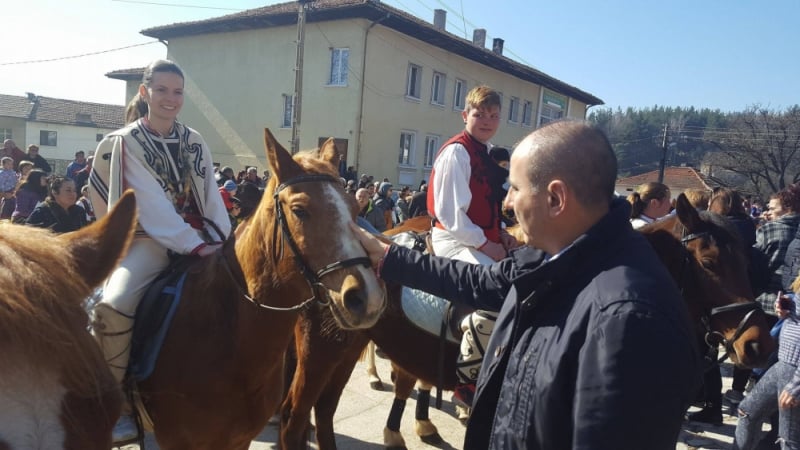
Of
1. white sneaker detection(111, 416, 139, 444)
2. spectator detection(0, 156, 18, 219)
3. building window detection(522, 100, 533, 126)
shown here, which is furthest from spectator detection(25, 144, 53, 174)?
building window detection(522, 100, 533, 126)

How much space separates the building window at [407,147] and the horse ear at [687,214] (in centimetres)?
2022

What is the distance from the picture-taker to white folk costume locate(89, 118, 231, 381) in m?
2.56

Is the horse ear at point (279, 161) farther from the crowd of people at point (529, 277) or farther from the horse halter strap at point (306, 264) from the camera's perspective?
the crowd of people at point (529, 277)

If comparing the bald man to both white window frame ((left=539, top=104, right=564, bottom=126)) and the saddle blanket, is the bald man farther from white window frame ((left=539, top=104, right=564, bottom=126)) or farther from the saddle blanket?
white window frame ((left=539, top=104, right=564, bottom=126))

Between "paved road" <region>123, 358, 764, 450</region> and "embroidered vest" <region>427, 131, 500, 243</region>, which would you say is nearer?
"embroidered vest" <region>427, 131, 500, 243</region>

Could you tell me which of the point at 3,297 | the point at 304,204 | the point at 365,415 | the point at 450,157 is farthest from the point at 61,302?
the point at 365,415

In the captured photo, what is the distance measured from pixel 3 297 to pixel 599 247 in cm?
156

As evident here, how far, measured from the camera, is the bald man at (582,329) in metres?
1.15

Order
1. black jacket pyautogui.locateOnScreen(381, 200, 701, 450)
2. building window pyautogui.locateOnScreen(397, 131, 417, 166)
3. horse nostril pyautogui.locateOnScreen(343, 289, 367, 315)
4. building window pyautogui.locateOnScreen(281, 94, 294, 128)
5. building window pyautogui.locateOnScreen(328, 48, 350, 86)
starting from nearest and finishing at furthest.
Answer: black jacket pyautogui.locateOnScreen(381, 200, 701, 450) < horse nostril pyautogui.locateOnScreen(343, 289, 367, 315) < building window pyautogui.locateOnScreen(328, 48, 350, 86) < building window pyautogui.locateOnScreen(281, 94, 294, 128) < building window pyautogui.locateOnScreen(397, 131, 417, 166)

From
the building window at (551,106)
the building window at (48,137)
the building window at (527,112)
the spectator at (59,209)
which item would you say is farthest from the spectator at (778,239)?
the building window at (48,137)

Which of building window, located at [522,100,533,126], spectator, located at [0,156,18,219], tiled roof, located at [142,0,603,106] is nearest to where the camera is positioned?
spectator, located at [0,156,18,219]

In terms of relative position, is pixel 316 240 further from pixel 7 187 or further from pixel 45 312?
pixel 7 187

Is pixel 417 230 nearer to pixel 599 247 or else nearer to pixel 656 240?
pixel 656 240

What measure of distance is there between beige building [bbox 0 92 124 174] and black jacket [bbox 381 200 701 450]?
4914 cm
